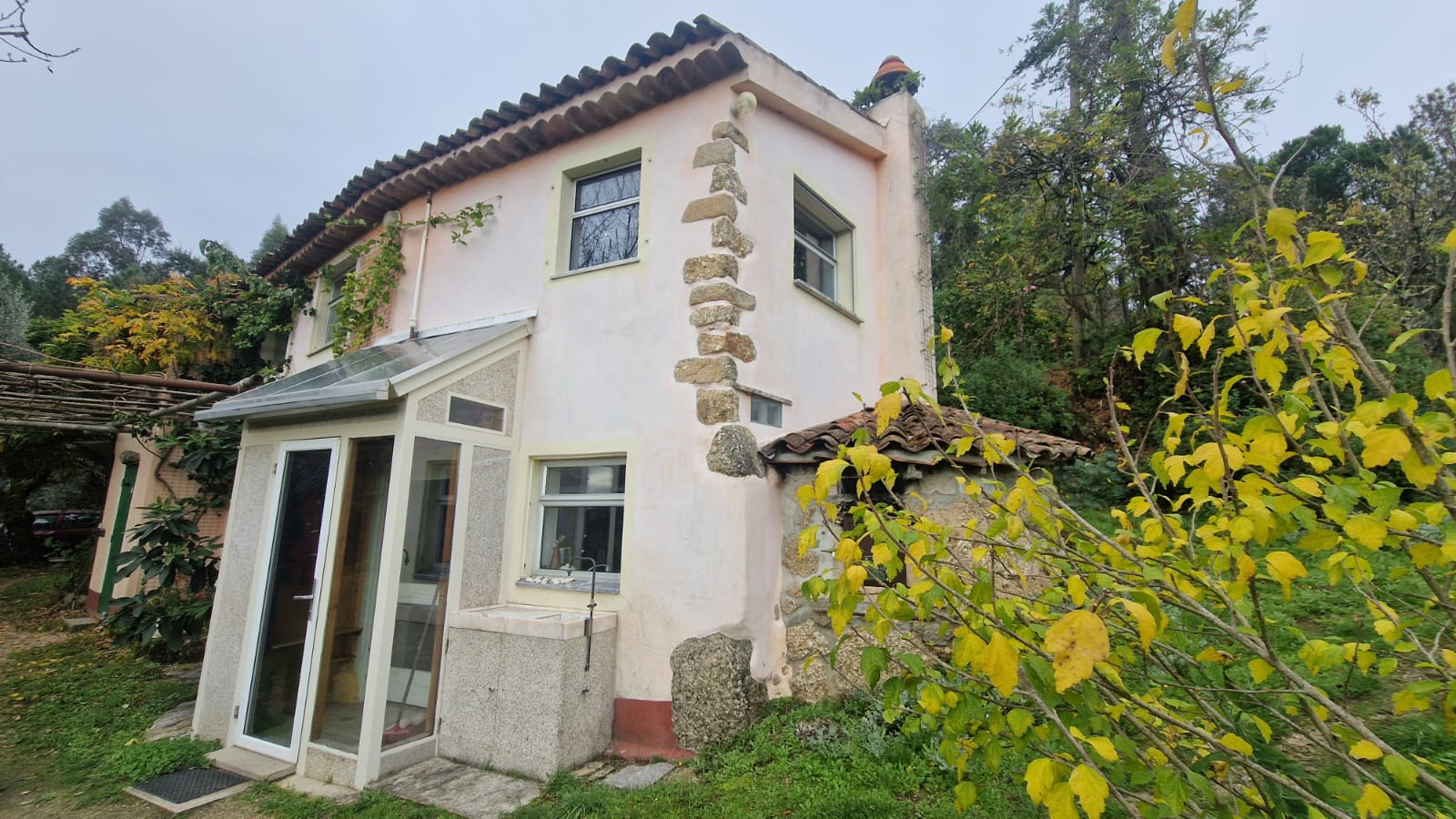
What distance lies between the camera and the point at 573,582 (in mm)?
5520

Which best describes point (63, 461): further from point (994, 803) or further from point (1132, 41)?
point (1132, 41)

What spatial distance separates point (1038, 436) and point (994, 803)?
3.38m

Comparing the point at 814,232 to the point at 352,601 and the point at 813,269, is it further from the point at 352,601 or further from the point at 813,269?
the point at 352,601

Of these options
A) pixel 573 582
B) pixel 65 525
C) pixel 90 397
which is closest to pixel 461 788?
pixel 573 582

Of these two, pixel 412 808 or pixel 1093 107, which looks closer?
pixel 412 808

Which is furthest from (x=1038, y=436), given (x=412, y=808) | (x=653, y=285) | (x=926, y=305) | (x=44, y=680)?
(x=44, y=680)

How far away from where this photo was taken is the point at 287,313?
413 inches

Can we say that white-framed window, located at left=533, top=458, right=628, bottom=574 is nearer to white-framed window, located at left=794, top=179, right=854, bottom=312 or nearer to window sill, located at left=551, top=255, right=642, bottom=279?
window sill, located at left=551, top=255, right=642, bottom=279

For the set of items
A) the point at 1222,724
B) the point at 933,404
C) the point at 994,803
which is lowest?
the point at 994,803

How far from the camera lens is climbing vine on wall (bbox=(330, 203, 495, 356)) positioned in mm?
7504

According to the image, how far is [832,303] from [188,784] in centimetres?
676

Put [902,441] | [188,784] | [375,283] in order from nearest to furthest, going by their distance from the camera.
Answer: [188,784] < [902,441] < [375,283]

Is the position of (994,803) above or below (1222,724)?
below

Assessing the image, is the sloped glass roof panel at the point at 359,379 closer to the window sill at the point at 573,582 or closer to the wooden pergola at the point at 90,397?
the window sill at the point at 573,582
